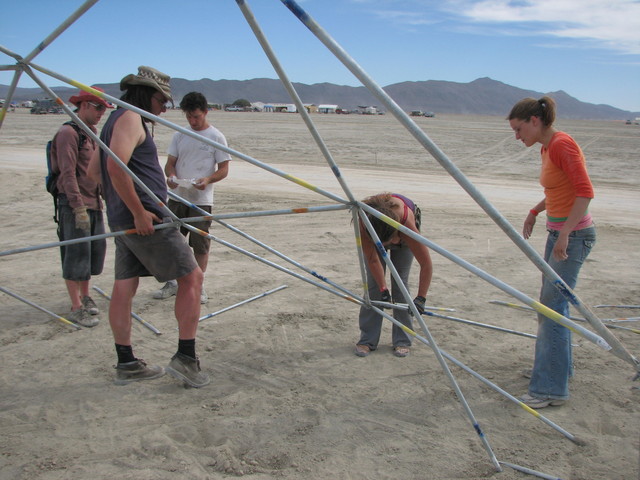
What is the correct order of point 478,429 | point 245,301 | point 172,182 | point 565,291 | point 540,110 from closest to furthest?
point 565,291 < point 478,429 < point 540,110 < point 172,182 < point 245,301

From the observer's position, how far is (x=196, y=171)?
4.64 meters

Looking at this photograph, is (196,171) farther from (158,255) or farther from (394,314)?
(394,314)

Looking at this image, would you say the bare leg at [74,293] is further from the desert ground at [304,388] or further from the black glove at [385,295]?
the black glove at [385,295]

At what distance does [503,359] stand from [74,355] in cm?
296

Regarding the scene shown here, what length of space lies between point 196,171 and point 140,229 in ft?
5.56

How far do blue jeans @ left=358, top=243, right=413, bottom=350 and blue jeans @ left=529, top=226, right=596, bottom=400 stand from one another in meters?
0.91

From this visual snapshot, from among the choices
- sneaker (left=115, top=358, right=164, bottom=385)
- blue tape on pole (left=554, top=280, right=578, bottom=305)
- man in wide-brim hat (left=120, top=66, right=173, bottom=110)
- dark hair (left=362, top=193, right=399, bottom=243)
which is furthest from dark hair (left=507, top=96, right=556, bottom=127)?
sneaker (left=115, top=358, right=164, bottom=385)

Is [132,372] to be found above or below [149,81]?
below

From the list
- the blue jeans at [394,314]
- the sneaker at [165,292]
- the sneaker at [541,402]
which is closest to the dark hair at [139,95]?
the blue jeans at [394,314]

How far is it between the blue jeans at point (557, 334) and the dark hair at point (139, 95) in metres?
2.44

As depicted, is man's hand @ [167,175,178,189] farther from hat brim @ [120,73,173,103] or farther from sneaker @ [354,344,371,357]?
sneaker @ [354,344,371,357]

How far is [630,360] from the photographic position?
2301mm

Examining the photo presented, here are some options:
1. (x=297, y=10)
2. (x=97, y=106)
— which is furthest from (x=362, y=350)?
(x=97, y=106)

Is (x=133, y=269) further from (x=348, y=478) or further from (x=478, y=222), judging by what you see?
(x=478, y=222)
